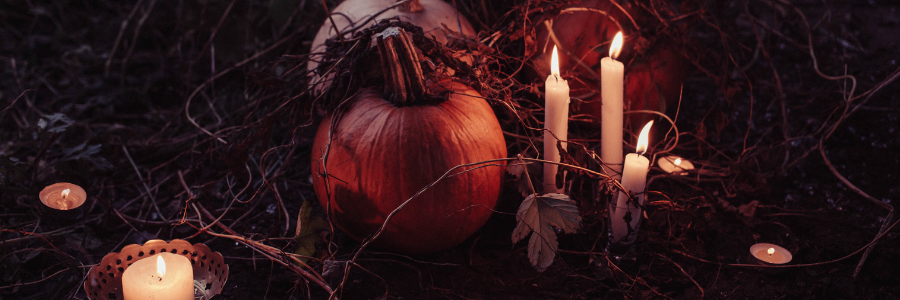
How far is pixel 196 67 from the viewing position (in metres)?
2.33

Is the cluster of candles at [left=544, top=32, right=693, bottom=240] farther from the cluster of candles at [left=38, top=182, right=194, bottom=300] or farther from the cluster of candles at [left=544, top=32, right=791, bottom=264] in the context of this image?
the cluster of candles at [left=38, top=182, right=194, bottom=300]

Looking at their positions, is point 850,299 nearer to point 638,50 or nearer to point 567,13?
point 638,50

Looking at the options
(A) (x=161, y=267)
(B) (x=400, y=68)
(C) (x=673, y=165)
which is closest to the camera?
(A) (x=161, y=267)

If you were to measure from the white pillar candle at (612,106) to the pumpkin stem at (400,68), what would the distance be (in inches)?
15.5

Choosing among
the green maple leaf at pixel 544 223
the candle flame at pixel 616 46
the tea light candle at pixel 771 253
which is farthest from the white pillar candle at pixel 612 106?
the tea light candle at pixel 771 253

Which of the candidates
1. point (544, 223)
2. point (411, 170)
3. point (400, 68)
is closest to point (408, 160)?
point (411, 170)

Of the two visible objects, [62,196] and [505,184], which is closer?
[62,196]

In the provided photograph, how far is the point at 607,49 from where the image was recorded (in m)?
1.55

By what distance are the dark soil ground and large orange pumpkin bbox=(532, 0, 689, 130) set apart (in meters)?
0.07

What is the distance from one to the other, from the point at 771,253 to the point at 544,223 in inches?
21.5

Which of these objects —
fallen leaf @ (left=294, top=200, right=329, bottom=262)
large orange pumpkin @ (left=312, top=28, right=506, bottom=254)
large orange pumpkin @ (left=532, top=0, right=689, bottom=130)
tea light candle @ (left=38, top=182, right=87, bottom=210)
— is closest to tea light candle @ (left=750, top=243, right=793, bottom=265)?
large orange pumpkin @ (left=532, top=0, right=689, bottom=130)

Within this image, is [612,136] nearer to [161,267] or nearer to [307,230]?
[307,230]

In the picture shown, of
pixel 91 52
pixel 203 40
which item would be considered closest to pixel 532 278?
pixel 203 40

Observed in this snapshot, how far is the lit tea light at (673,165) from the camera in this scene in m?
1.45
